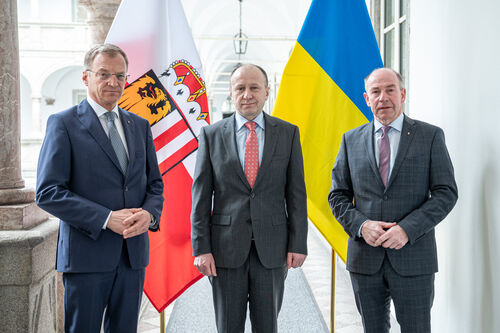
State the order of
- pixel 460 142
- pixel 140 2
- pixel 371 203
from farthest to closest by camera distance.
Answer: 1. pixel 140 2
2. pixel 460 142
3. pixel 371 203

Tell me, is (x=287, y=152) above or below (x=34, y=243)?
above

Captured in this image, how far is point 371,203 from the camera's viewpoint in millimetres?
1956

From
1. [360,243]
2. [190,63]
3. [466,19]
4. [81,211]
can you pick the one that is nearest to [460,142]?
[466,19]

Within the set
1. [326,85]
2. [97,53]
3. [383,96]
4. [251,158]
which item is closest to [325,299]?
[326,85]

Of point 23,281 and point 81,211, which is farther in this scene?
point 23,281

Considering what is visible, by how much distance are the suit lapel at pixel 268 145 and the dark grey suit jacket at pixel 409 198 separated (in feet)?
1.34

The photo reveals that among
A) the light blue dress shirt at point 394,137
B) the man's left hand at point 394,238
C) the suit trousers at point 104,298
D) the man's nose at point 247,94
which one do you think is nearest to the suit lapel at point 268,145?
the man's nose at point 247,94

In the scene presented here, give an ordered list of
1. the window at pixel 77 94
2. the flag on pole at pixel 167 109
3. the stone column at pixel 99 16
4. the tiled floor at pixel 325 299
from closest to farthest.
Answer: the flag on pole at pixel 167 109 → the stone column at pixel 99 16 → the tiled floor at pixel 325 299 → the window at pixel 77 94

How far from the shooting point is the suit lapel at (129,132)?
1.94 metres

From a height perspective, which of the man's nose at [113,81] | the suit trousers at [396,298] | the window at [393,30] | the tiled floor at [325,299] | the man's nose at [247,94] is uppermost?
the window at [393,30]

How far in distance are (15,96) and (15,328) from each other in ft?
4.07

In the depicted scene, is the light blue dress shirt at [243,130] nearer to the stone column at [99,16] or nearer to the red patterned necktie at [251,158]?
the red patterned necktie at [251,158]

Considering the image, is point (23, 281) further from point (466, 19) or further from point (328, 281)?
point (328, 281)

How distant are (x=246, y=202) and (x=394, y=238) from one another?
0.66m
